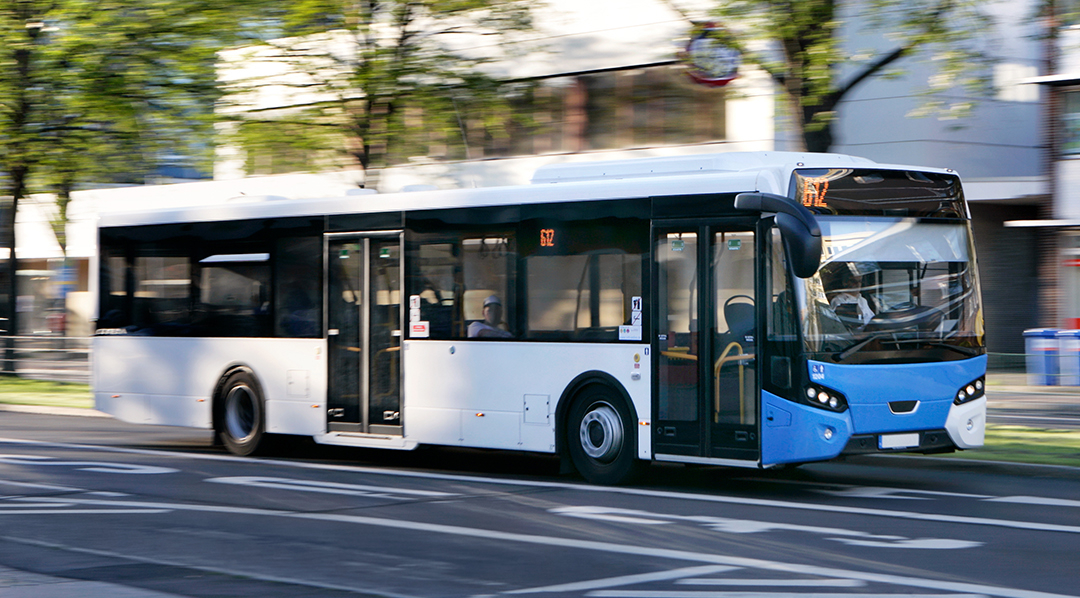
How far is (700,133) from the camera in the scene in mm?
28016

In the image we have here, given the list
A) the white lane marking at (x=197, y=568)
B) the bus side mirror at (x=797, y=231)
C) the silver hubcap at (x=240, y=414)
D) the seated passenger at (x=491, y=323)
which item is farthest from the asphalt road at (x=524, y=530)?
the bus side mirror at (x=797, y=231)

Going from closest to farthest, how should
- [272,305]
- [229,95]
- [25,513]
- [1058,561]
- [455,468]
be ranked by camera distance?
[1058,561] → [25,513] → [455,468] → [272,305] → [229,95]

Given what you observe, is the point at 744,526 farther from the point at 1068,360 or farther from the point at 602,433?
the point at 1068,360

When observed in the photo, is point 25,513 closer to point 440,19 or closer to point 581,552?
point 581,552

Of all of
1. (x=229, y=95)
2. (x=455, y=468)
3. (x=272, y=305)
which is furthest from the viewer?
(x=229, y=95)

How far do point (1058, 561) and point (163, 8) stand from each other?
735 inches

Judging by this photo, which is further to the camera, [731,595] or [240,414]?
[240,414]

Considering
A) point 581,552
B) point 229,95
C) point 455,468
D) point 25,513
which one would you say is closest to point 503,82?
point 229,95

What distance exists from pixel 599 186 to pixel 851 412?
3.19 metres

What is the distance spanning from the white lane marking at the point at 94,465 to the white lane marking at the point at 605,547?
2.37 meters

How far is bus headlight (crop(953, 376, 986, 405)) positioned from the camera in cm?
1141

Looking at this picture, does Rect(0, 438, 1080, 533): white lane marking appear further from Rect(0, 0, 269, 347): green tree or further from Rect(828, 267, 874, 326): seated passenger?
Rect(0, 0, 269, 347): green tree

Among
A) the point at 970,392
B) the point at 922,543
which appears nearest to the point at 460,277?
the point at 970,392

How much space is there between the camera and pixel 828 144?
15641 mm
